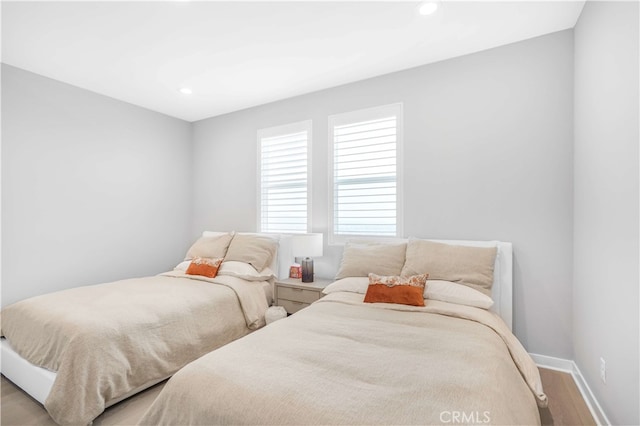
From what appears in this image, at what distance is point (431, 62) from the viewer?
284 cm

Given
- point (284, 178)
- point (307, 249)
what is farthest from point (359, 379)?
point (284, 178)

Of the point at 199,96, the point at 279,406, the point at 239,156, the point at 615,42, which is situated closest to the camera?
the point at 279,406

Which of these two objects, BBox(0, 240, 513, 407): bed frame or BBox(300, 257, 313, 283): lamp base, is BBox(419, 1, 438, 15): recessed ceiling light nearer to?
BBox(0, 240, 513, 407): bed frame

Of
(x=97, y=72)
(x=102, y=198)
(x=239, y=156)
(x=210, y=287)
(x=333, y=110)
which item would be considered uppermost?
(x=97, y=72)

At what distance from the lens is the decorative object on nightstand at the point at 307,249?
120 inches

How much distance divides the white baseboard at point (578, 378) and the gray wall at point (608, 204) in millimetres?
53

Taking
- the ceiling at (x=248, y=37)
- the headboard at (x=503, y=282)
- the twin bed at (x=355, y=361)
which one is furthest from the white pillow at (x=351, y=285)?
the ceiling at (x=248, y=37)

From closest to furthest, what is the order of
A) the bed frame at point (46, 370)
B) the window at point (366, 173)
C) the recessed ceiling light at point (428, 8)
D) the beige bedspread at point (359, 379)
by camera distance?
the beige bedspread at point (359, 379), the bed frame at point (46, 370), the recessed ceiling light at point (428, 8), the window at point (366, 173)

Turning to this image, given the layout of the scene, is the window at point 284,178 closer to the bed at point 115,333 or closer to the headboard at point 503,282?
the bed at point 115,333

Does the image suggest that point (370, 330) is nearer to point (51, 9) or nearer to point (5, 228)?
point (51, 9)

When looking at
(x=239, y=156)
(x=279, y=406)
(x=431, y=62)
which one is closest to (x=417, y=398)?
(x=279, y=406)

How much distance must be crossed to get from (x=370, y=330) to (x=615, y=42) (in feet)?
6.54

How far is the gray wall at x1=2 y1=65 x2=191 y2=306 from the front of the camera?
2.88 metres

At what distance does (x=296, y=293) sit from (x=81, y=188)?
2.56 meters
